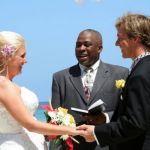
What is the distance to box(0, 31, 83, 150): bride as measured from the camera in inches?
203

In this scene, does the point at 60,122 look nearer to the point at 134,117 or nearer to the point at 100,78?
the point at 134,117

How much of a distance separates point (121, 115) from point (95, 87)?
8.43 ft

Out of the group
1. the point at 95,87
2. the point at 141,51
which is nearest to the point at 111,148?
the point at 141,51

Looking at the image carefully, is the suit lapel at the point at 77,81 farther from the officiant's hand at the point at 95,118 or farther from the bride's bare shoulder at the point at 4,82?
the bride's bare shoulder at the point at 4,82

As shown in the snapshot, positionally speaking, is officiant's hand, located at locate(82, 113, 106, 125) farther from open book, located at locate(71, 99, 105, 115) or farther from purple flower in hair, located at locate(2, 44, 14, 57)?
purple flower in hair, located at locate(2, 44, 14, 57)

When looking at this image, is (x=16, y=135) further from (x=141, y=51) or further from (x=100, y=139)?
(x=141, y=51)

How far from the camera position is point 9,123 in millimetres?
5336

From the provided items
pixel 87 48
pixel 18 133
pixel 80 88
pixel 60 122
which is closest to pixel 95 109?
pixel 60 122

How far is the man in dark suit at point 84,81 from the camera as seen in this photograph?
720cm

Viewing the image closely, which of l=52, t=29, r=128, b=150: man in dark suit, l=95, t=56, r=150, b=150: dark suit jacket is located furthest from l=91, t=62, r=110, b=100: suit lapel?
l=95, t=56, r=150, b=150: dark suit jacket

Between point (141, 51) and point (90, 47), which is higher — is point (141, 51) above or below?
above

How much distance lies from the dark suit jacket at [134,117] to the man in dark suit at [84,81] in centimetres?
236

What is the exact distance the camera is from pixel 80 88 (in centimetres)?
728

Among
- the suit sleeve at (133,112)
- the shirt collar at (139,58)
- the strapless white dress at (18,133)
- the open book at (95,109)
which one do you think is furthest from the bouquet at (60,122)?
the shirt collar at (139,58)
